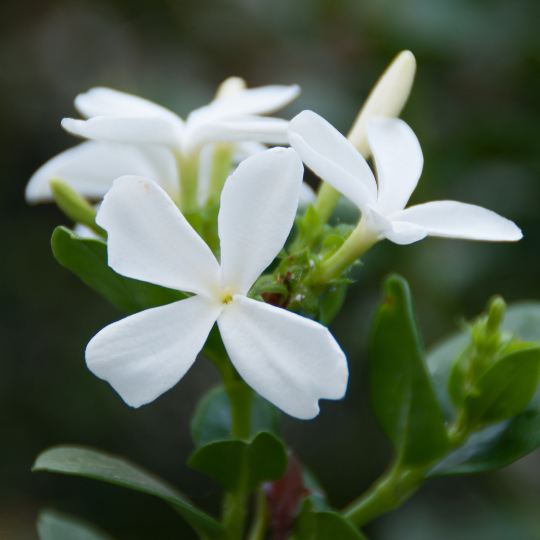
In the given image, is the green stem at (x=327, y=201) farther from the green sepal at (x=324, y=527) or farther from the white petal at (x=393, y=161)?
the green sepal at (x=324, y=527)

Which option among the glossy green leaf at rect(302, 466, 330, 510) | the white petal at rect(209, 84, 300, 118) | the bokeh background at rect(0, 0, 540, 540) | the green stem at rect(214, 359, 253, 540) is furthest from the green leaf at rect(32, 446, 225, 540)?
the bokeh background at rect(0, 0, 540, 540)

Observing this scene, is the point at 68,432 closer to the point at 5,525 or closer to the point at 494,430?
the point at 5,525

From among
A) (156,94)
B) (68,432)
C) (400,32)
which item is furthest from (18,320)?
(400,32)

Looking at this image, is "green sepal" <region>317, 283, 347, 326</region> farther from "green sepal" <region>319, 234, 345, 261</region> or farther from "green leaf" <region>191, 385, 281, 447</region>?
"green leaf" <region>191, 385, 281, 447</region>

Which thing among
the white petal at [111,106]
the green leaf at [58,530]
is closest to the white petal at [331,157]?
the white petal at [111,106]

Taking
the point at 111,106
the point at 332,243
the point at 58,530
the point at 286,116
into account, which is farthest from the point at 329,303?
the point at 286,116
